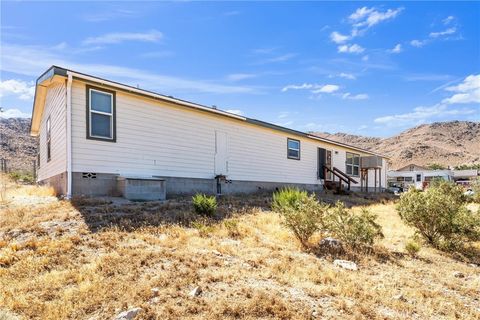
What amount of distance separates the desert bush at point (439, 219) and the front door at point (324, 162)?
40.9 feet

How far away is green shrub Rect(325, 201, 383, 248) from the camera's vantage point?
22.0ft

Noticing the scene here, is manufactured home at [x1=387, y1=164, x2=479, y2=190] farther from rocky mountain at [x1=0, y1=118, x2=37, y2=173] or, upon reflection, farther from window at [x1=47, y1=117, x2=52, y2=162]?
window at [x1=47, y1=117, x2=52, y2=162]

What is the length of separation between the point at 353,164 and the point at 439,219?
55.6 feet

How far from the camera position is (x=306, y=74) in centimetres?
1781

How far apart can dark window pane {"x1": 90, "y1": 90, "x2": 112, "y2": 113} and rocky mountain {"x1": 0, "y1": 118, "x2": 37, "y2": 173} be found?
25103 millimetres

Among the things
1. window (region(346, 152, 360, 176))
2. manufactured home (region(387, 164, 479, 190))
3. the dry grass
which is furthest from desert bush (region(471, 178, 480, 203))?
manufactured home (region(387, 164, 479, 190))

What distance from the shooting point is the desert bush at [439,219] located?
7348mm

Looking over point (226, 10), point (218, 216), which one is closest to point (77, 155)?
point (218, 216)

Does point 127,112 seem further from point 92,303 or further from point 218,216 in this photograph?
point 92,303

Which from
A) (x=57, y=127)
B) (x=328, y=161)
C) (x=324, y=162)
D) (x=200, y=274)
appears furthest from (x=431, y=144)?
(x=200, y=274)

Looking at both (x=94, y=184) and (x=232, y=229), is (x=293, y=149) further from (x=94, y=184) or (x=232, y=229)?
(x=232, y=229)

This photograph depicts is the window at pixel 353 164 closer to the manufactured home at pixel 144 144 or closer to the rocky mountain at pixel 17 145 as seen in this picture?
the manufactured home at pixel 144 144

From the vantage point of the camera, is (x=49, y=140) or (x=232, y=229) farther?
(x=49, y=140)

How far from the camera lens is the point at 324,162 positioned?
67.8ft
